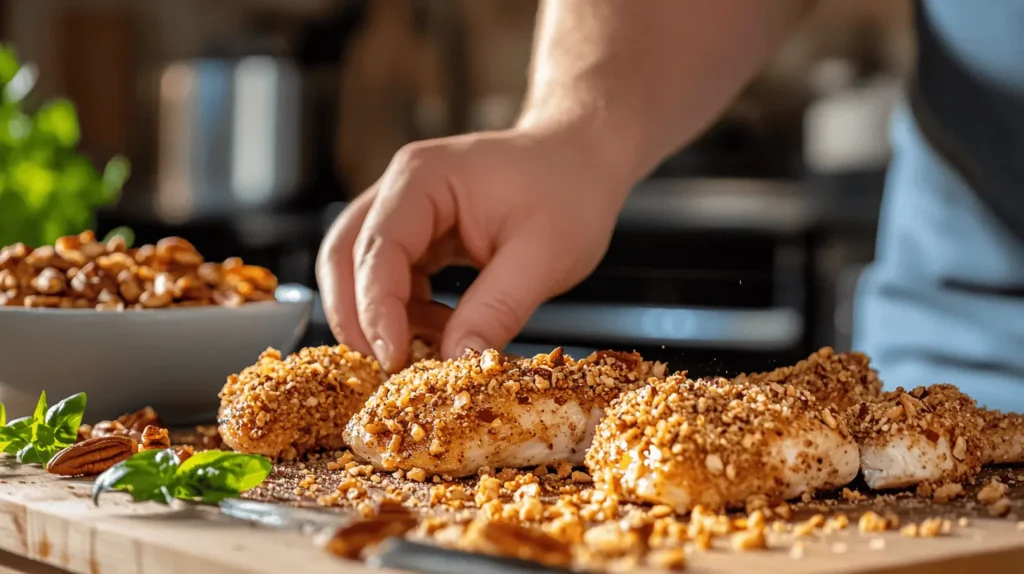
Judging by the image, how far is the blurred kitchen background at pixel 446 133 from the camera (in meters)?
3.35

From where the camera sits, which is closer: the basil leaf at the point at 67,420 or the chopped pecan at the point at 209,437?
the basil leaf at the point at 67,420

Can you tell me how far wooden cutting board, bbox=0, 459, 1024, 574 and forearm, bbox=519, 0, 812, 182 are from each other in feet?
2.57

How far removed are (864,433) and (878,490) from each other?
5cm

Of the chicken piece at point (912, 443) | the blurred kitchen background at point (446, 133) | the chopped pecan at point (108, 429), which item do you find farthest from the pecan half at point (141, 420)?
the blurred kitchen background at point (446, 133)

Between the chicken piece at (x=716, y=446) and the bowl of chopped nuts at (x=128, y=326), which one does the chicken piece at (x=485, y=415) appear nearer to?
the chicken piece at (x=716, y=446)

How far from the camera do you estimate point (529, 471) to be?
1099 millimetres

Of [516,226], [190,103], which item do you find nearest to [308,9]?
[190,103]

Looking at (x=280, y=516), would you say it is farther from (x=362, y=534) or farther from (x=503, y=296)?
(x=503, y=296)

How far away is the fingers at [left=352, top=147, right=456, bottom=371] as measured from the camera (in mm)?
1262

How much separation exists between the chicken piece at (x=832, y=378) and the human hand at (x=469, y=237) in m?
0.30

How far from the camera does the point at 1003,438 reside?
1.11m

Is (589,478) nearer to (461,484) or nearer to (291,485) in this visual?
(461,484)

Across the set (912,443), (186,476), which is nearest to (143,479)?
(186,476)

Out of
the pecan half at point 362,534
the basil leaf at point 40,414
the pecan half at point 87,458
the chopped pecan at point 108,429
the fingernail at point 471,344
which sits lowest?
the chopped pecan at point 108,429
